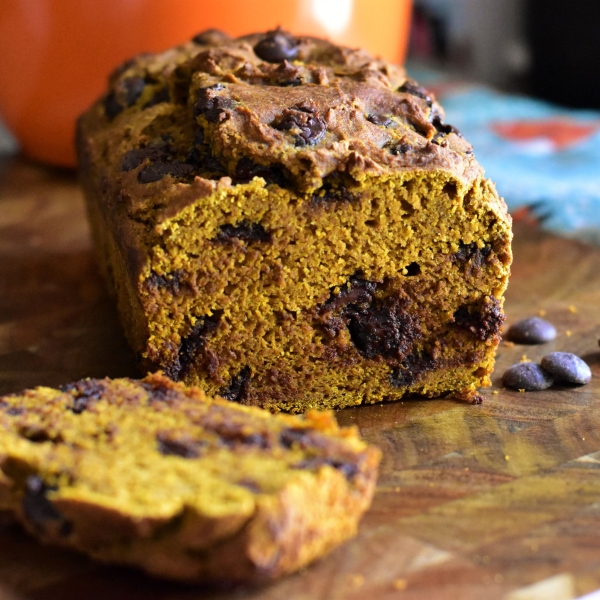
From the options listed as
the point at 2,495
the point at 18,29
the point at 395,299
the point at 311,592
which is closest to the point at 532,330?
the point at 395,299

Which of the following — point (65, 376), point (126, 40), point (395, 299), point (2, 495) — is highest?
point (126, 40)

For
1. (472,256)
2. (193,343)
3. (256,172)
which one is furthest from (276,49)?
(193,343)

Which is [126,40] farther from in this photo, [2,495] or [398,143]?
[2,495]

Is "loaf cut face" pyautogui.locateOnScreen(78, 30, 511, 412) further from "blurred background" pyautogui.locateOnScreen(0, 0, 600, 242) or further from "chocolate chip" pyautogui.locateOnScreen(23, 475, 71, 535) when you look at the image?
"blurred background" pyautogui.locateOnScreen(0, 0, 600, 242)

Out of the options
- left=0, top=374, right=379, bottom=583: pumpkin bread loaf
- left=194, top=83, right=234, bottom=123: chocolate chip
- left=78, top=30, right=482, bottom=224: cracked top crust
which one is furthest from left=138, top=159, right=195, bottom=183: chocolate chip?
left=0, top=374, right=379, bottom=583: pumpkin bread loaf

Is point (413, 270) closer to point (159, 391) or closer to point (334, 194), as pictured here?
point (334, 194)
